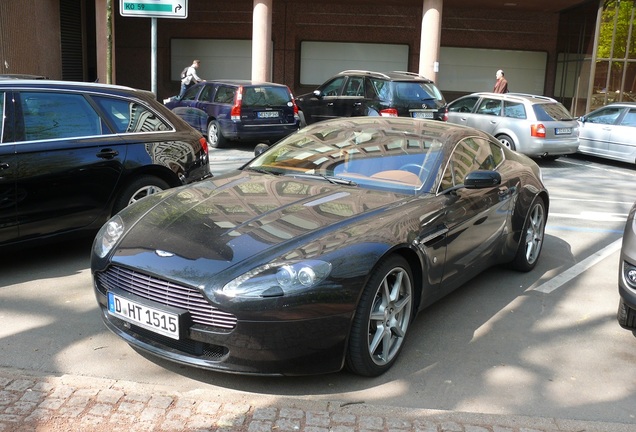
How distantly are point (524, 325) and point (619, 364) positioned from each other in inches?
29.8

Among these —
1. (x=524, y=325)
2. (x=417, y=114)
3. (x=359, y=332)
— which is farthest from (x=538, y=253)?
(x=417, y=114)

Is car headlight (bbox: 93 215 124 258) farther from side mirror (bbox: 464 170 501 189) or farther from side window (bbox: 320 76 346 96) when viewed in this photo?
side window (bbox: 320 76 346 96)

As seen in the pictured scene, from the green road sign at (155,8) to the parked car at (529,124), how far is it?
7.90 meters

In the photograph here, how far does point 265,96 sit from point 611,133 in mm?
7671

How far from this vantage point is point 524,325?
16.4 ft

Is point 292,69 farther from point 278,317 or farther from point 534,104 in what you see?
point 278,317

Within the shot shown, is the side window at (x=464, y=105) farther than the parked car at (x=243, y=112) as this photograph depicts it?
Yes

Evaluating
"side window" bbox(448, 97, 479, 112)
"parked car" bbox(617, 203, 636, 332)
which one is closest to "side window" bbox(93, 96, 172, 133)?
"parked car" bbox(617, 203, 636, 332)

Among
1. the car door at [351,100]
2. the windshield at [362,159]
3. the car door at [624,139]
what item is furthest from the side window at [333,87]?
the windshield at [362,159]

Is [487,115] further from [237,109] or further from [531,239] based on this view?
[531,239]

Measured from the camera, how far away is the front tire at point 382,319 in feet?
12.4

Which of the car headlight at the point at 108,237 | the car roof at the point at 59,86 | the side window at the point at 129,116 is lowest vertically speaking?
the car headlight at the point at 108,237

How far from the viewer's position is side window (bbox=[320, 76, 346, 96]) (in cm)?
1584

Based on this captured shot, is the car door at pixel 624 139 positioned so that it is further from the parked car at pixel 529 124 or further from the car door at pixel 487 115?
the car door at pixel 487 115
